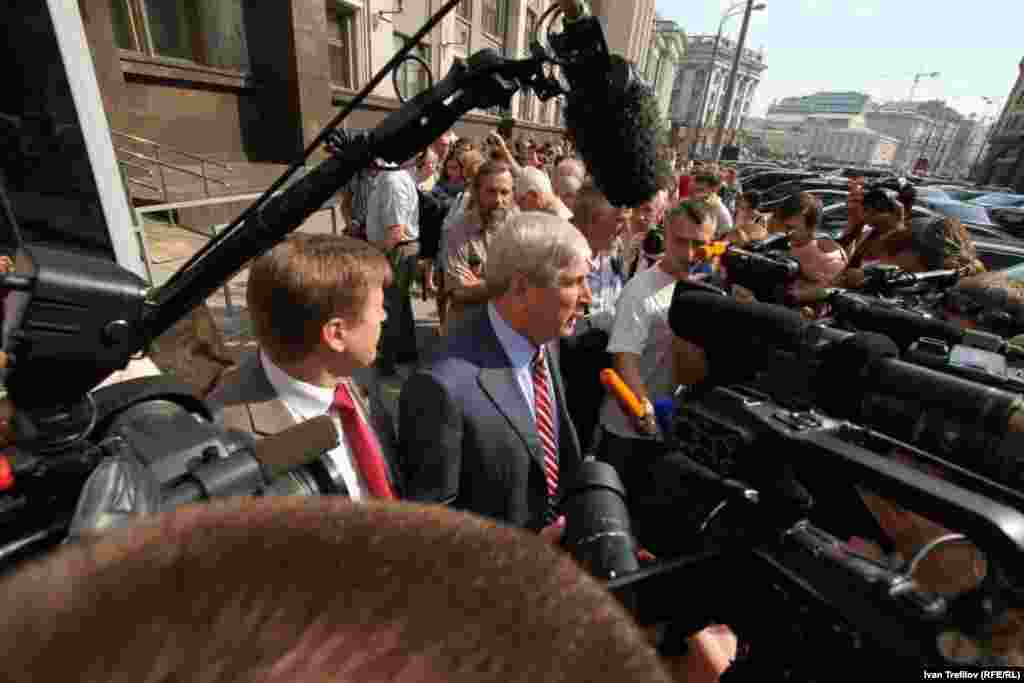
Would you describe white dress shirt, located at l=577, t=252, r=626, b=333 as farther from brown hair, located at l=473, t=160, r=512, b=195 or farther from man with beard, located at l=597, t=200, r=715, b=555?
brown hair, located at l=473, t=160, r=512, b=195

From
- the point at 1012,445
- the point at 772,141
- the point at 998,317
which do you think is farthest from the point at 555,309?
the point at 772,141

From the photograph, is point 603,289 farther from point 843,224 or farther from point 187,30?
point 187,30

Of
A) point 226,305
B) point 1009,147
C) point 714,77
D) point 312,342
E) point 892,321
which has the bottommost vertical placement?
point 226,305

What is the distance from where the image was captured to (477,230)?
3.48m

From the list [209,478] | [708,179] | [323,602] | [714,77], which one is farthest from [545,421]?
[714,77]

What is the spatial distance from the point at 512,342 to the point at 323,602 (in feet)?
4.71

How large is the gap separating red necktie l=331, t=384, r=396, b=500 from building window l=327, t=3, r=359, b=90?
14.1 m

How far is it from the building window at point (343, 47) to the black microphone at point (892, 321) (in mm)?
14583

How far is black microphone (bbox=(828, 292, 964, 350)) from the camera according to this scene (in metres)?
1.25

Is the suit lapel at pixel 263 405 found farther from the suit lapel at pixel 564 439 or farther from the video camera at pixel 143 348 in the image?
the suit lapel at pixel 564 439

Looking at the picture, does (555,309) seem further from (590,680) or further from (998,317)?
(998,317)

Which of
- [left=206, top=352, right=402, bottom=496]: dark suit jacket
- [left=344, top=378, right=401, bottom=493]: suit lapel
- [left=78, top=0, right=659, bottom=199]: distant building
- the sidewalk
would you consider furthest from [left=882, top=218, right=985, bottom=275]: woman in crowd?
[left=78, top=0, right=659, bottom=199]: distant building

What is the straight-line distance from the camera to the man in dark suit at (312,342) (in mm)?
1466

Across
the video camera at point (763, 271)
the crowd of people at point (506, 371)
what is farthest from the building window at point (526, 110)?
the video camera at point (763, 271)
